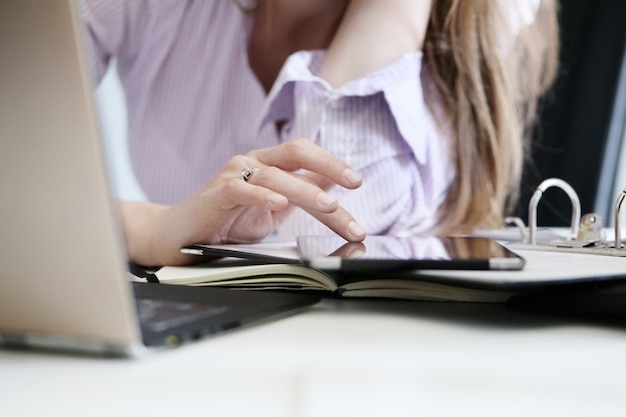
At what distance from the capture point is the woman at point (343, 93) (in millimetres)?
1444

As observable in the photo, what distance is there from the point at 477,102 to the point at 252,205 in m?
1.06

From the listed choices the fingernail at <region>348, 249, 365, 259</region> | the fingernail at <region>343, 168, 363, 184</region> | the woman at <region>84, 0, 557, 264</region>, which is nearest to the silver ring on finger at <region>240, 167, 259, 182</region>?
the fingernail at <region>343, 168, 363, 184</region>

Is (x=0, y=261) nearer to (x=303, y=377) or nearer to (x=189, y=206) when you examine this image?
(x=303, y=377)

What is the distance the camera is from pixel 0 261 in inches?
12.7

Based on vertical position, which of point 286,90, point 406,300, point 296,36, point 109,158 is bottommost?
point 406,300

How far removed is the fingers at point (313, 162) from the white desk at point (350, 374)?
0.28 meters

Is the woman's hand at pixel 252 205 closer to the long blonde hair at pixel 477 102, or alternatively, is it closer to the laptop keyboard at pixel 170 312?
the laptop keyboard at pixel 170 312

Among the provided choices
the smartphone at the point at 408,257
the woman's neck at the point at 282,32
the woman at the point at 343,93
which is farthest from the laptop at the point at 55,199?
the woman's neck at the point at 282,32

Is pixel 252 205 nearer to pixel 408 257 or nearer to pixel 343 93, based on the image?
pixel 408 257

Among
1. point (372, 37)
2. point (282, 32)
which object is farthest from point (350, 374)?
point (282, 32)

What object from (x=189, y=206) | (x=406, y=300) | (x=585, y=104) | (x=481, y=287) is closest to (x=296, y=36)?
(x=585, y=104)

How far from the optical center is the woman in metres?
1.44

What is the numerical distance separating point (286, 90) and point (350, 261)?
1.06 metres

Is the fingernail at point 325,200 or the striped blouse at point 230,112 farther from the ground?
the striped blouse at point 230,112
